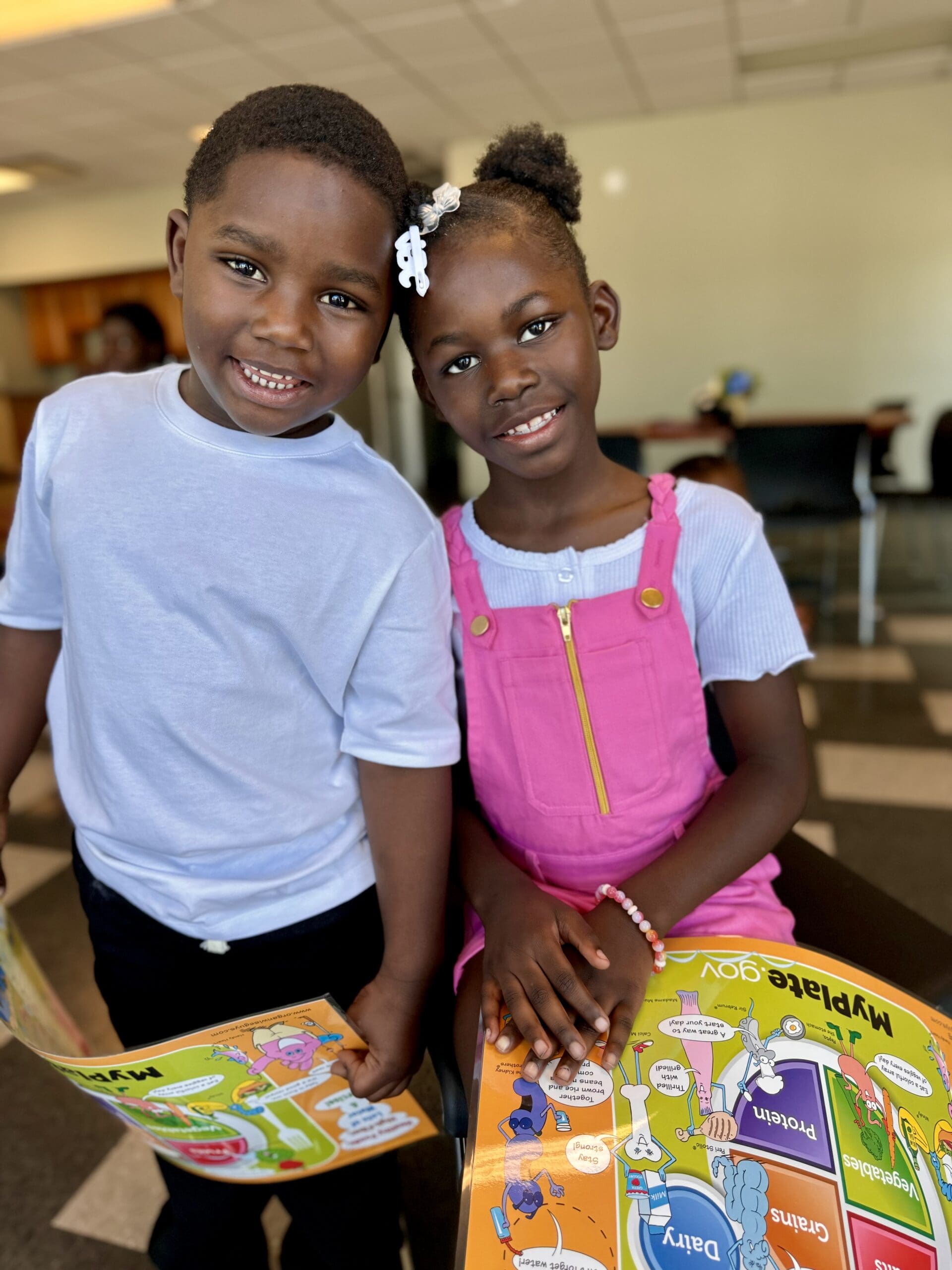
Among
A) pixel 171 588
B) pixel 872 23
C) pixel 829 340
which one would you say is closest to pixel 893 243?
pixel 829 340

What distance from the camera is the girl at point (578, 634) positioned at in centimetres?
75

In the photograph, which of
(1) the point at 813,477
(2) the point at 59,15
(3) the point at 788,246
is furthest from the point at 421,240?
(3) the point at 788,246

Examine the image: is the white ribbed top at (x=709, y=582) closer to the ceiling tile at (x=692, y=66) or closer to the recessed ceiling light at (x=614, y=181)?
the ceiling tile at (x=692, y=66)

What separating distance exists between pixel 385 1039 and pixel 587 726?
12.0 inches

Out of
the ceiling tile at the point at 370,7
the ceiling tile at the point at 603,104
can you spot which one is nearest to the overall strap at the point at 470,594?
the ceiling tile at the point at 370,7

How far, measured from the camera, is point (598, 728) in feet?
2.59

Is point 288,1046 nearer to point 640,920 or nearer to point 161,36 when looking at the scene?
point 640,920

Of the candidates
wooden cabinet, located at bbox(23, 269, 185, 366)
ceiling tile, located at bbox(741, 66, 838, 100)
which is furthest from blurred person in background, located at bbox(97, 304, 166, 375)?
wooden cabinet, located at bbox(23, 269, 185, 366)

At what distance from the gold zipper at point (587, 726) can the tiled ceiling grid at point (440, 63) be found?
4215 millimetres

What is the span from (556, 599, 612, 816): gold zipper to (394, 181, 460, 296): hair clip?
12.3 inches

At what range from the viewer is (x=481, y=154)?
0.83 m

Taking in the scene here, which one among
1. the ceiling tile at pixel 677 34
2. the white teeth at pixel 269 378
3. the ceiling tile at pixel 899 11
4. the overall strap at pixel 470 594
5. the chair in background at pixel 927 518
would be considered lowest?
the chair in background at pixel 927 518

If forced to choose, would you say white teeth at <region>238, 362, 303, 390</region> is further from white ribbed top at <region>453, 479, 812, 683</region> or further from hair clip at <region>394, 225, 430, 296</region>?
white ribbed top at <region>453, 479, 812, 683</region>

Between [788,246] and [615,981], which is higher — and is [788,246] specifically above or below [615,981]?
above
